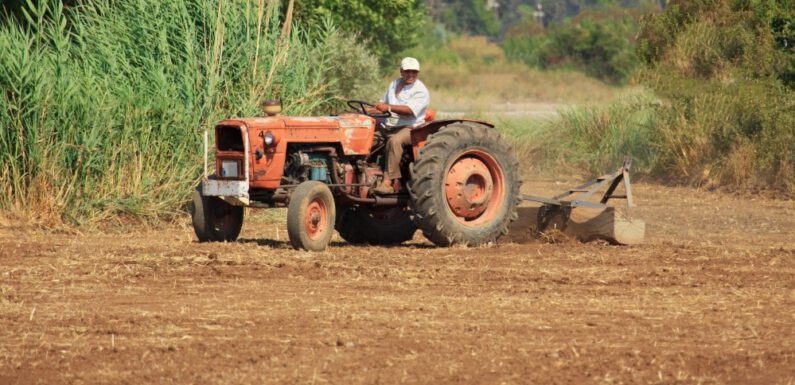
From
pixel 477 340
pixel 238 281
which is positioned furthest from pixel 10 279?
pixel 477 340

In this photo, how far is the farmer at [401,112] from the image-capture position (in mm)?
12109

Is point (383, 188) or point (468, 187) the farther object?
point (468, 187)

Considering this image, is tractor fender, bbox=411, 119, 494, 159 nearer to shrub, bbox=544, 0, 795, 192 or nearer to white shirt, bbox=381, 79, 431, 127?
white shirt, bbox=381, 79, 431, 127

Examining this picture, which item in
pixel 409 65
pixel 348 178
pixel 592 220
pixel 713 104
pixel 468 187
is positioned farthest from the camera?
pixel 713 104

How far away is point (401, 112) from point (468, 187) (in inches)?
36.5

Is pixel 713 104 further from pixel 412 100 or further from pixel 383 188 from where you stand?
pixel 383 188

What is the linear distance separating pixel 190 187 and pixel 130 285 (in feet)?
15.8

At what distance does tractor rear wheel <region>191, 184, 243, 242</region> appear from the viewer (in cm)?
1205

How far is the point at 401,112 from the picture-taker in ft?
40.1

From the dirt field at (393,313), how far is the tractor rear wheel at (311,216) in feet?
0.54

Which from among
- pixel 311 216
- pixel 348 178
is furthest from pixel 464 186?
pixel 311 216

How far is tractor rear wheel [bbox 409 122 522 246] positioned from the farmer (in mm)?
198

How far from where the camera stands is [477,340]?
25.0 feet

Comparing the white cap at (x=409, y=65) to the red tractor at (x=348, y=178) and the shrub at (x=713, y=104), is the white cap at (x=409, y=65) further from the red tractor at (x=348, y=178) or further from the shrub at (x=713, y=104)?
the shrub at (x=713, y=104)
